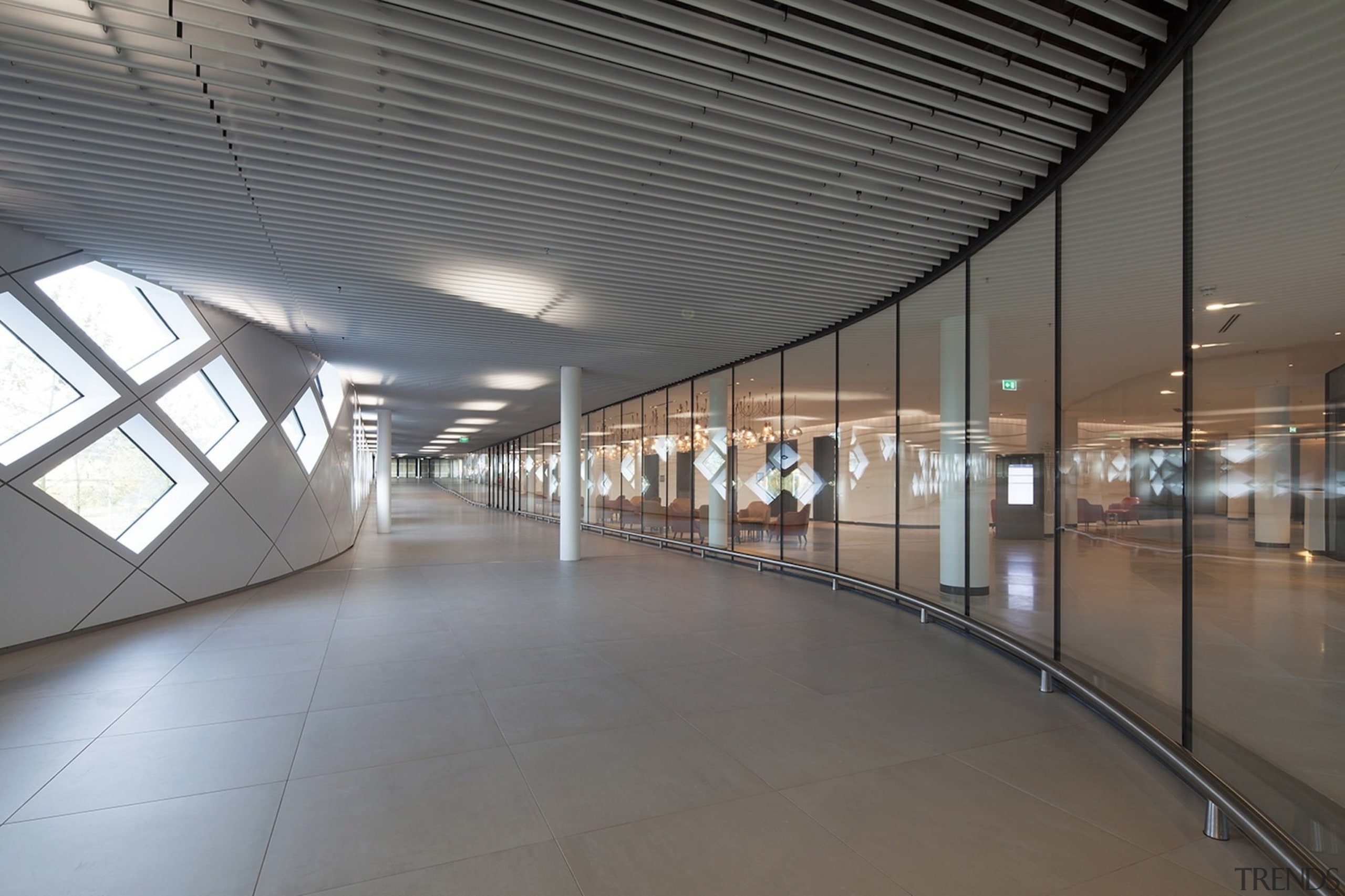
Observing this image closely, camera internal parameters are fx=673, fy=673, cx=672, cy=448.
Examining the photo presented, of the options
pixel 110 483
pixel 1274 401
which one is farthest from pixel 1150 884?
pixel 1274 401

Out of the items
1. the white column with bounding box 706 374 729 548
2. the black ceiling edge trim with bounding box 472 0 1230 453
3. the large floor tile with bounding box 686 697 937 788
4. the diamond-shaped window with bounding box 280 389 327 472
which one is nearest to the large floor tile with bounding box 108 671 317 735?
the large floor tile with bounding box 686 697 937 788

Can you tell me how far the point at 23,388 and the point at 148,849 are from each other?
555 cm

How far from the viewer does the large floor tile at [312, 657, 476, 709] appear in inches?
181

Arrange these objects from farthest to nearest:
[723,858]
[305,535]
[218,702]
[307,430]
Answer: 1. [307,430]
2. [305,535]
3. [218,702]
4. [723,858]

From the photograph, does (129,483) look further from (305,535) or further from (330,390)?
(330,390)

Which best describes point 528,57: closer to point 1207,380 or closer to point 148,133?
point 148,133

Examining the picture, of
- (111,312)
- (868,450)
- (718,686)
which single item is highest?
(111,312)

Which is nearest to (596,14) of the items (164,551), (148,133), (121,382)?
(148,133)

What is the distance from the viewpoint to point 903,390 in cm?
1284

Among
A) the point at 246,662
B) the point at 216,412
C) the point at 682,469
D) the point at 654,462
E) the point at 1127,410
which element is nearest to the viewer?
the point at 246,662

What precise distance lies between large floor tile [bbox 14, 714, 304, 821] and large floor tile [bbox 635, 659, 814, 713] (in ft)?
7.47

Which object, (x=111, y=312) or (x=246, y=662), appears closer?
(x=246, y=662)

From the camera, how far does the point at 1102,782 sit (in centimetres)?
333

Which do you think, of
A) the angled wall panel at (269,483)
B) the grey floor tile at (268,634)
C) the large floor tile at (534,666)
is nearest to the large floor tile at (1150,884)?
the large floor tile at (534,666)
